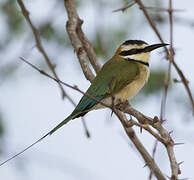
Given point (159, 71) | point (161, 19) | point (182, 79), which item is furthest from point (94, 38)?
point (182, 79)

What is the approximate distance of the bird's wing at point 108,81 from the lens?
11.7 feet

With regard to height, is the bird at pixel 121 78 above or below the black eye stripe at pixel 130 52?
below

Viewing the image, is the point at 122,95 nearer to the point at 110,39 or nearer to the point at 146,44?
the point at 146,44

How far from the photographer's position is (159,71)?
5.02m

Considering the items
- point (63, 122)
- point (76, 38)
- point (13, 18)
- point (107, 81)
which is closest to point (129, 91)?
point (107, 81)

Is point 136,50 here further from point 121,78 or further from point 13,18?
point 13,18

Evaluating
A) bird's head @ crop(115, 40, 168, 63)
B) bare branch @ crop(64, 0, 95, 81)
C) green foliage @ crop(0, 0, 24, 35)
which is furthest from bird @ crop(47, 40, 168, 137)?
green foliage @ crop(0, 0, 24, 35)

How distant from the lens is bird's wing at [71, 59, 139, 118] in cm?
358

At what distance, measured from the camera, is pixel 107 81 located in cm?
373

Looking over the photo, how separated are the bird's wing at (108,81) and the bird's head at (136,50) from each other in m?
0.12

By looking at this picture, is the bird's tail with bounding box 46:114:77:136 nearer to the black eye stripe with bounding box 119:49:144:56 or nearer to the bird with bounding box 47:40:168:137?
the bird with bounding box 47:40:168:137

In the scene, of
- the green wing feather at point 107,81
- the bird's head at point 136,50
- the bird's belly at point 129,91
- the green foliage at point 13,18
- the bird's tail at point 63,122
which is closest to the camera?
the bird's tail at point 63,122

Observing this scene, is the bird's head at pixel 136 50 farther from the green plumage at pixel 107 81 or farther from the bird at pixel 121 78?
the green plumage at pixel 107 81

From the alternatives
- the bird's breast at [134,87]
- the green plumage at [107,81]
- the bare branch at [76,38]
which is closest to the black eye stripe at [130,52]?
the green plumage at [107,81]
